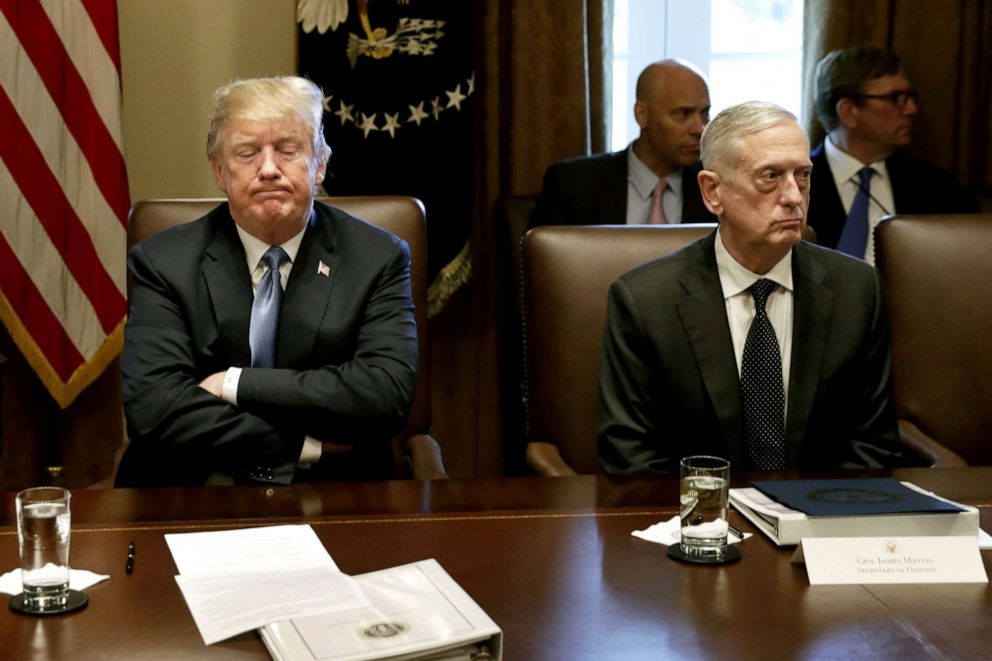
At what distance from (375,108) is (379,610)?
2.64 metres

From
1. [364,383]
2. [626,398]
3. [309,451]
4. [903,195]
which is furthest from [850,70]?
[309,451]

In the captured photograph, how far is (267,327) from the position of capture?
8.30 feet

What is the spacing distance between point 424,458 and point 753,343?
70 cm

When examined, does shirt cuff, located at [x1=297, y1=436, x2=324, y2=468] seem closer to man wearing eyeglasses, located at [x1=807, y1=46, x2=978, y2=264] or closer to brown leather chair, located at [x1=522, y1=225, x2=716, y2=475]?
brown leather chair, located at [x1=522, y1=225, x2=716, y2=475]

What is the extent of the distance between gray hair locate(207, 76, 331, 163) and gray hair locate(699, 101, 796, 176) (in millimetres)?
804

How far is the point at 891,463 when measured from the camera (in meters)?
2.39

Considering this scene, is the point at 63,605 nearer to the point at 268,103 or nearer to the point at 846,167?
the point at 268,103

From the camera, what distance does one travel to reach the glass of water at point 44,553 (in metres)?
1.46

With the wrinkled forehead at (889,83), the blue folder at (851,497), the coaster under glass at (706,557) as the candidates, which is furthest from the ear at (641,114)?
the coaster under glass at (706,557)

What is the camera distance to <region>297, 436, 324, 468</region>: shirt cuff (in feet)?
7.96

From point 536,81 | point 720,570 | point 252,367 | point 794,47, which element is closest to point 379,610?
point 720,570

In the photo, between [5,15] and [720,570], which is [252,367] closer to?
[720,570]

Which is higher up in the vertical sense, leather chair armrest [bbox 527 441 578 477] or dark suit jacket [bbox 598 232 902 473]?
dark suit jacket [bbox 598 232 902 473]

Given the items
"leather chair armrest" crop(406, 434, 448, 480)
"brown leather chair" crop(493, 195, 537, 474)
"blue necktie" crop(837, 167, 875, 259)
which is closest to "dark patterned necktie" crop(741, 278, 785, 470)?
"leather chair armrest" crop(406, 434, 448, 480)
